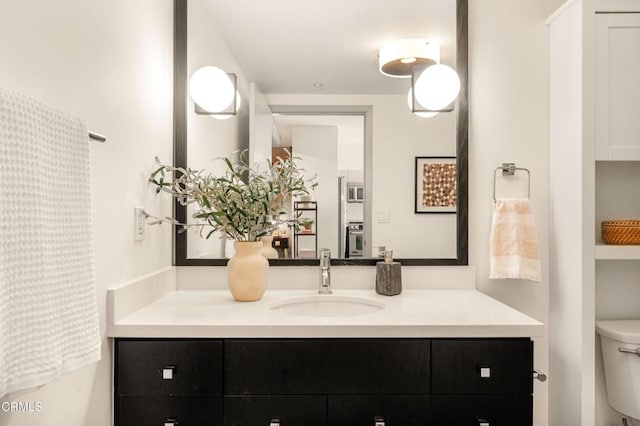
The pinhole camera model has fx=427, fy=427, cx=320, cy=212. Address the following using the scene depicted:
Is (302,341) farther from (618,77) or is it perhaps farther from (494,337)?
(618,77)

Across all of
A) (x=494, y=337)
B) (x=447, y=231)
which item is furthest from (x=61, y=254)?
(x=447, y=231)

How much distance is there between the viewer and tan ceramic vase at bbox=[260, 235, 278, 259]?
179cm

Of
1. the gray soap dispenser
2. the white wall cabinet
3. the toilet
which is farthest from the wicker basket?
the gray soap dispenser

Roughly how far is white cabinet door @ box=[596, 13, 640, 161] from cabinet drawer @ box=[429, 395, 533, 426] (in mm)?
971

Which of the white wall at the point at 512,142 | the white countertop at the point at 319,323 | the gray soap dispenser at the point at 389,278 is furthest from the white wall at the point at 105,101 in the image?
the white wall at the point at 512,142

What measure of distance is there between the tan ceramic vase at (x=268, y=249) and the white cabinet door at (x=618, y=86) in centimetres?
130

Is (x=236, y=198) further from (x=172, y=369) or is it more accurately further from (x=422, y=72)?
(x=422, y=72)

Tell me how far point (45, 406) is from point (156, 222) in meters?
0.72

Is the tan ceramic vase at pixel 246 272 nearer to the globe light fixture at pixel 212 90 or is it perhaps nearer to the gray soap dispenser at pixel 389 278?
the gray soap dispenser at pixel 389 278

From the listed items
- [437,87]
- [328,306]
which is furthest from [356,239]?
[437,87]

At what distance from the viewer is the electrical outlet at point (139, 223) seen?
142 cm

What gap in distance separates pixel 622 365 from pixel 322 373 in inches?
47.8

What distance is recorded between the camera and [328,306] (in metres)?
1.66

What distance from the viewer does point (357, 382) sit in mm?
1229
